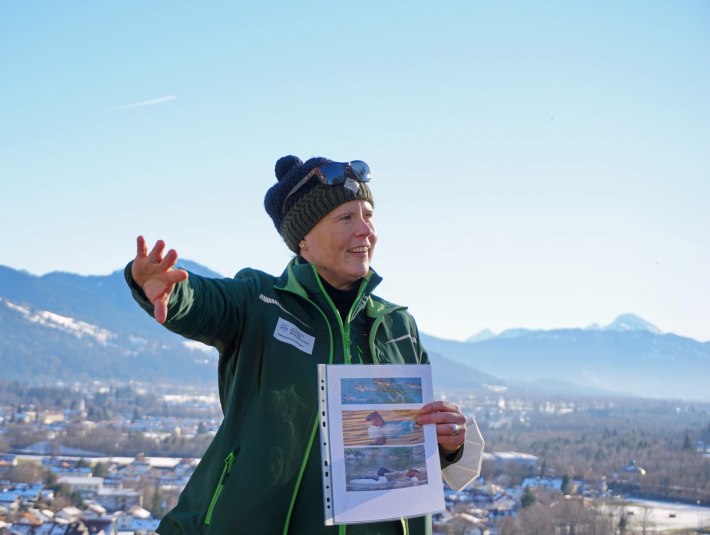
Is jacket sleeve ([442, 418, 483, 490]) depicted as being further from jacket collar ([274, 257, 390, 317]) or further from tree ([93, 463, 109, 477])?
tree ([93, 463, 109, 477])

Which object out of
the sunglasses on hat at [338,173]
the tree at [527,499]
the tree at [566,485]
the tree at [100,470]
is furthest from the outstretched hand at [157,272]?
the tree at [100,470]

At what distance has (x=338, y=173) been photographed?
9.39 ft

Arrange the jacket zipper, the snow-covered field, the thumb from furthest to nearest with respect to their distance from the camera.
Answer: the snow-covered field → the jacket zipper → the thumb

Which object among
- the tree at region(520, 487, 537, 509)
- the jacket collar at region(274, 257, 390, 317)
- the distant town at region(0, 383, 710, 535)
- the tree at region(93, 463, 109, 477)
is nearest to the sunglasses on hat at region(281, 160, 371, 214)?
the jacket collar at region(274, 257, 390, 317)

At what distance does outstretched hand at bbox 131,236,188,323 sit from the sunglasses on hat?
70 cm

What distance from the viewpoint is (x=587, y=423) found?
86062 millimetres

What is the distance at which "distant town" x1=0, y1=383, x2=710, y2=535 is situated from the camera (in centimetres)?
3030

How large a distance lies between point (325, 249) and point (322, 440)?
2.04 feet

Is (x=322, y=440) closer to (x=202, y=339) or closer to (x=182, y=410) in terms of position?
(x=202, y=339)

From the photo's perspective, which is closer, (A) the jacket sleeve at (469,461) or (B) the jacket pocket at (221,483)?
(B) the jacket pocket at (221,483)

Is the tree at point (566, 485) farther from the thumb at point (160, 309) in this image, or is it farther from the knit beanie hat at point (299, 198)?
the thumb at point (160, 309)

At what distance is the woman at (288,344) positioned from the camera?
2.44 meters

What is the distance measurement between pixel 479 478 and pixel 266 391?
47.3 meters

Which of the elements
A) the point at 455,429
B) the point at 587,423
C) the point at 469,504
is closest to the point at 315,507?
the point at 455,429
